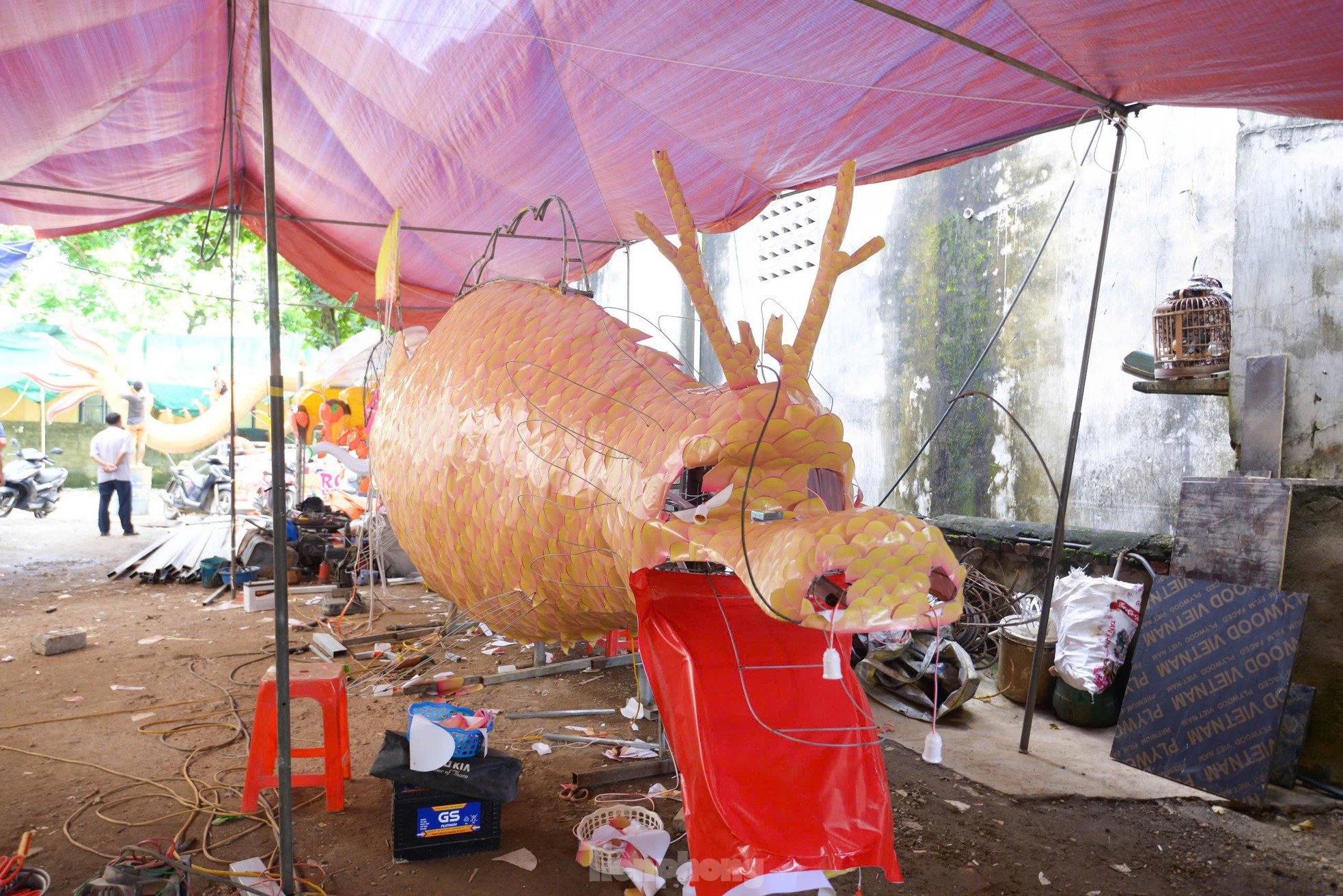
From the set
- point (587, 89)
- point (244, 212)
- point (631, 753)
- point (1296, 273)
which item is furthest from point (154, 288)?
point (1296, 273)

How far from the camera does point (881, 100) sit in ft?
8.74

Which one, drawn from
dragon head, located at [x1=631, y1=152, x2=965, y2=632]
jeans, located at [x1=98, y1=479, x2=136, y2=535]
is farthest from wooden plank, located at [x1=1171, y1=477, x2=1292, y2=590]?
jeans, located at [x1=98, y1=479, x2=136, y2=535]

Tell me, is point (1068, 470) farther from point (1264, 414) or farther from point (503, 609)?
point (503, 609)

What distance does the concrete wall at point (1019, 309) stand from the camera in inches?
163

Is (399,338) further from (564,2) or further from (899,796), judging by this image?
(899,796)

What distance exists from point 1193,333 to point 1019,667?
1716 millimetres

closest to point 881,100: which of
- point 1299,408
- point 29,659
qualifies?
point 1299,408

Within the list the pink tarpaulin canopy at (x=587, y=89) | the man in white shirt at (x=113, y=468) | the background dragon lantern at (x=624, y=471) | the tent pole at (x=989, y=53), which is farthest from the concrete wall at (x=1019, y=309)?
the man in white shirt at (x=113, y=468)

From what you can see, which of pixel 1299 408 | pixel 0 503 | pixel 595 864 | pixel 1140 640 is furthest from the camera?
pixel 0 503

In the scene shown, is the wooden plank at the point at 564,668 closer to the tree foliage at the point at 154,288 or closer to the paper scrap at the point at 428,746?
the paper scrap at the point at 428,746

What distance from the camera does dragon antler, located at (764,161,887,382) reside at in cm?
111

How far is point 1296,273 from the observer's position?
10.2 feet

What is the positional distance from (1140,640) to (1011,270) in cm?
258

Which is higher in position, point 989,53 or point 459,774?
point 989,53
